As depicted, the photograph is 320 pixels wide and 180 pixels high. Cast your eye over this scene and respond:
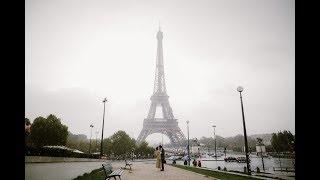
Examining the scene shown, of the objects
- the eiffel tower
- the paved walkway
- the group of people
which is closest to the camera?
the paved walkway

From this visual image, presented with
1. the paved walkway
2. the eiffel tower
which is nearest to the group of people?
the paved walkway

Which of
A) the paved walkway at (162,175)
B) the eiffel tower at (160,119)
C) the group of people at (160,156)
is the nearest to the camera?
the paved walkway at (162,175)

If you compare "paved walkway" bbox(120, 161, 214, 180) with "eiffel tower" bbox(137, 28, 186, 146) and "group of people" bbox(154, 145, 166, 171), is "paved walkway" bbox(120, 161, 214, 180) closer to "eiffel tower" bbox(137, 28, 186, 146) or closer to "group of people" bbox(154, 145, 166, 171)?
"group of people" bbox(154, 145, 166, 171)

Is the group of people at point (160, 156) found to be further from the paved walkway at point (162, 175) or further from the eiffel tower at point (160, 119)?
the eiffel tower at point (160, 119)

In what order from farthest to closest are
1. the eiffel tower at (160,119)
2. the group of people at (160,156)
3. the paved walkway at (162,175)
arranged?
1. the eiffel tower at (160,119)
2. the group of people at (160,156)
3. the paved walkway at (162,175)

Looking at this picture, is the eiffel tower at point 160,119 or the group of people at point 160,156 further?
the eiffel tower at point 160,119

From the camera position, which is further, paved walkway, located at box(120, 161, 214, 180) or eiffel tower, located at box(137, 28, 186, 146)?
eiffel tower, located at box(137, 28, 186, 146)

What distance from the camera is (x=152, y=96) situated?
86.5 m

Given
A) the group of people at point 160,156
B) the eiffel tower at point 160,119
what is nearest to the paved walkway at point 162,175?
the group of people at point 160,156

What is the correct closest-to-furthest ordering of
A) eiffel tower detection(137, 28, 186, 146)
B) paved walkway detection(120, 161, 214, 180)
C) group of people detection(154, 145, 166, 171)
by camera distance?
paved walkway detection(120, 161, 214, 180)
group of people detection(154, 145, 166, 171)
eiffel tower detection(137, 28, 186, 146)
